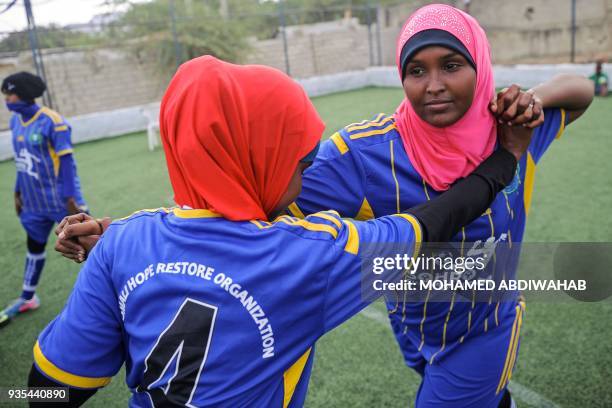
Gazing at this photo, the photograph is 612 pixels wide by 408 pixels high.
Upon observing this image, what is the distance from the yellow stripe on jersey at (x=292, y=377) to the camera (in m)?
1.42

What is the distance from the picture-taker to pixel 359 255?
1353 mm

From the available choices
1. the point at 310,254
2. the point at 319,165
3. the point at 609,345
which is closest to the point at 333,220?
the point at 310,254

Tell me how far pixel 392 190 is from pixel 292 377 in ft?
2.45

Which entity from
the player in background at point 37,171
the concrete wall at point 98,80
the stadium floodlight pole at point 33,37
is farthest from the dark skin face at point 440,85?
the concrete wall at point 98,80

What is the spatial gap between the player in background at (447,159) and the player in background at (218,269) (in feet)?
1.58

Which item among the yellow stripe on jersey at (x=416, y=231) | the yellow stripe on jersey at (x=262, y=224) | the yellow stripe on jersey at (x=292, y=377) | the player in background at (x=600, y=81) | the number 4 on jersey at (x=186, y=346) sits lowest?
the player in background at (x=600, y=81)

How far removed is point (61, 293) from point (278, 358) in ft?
13.9

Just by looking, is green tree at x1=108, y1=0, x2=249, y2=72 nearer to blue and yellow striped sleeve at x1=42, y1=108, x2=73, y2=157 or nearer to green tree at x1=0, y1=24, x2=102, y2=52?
green tree at x1=0, y1=24, x2=102, y2=52

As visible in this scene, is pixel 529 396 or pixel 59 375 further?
pixel 529 396

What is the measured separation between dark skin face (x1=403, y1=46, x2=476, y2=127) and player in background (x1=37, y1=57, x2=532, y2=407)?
582 mm

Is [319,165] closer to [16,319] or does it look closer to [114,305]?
[114,305]

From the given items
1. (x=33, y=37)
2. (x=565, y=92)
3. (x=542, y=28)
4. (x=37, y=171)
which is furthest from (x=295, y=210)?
(x=542, y=28)

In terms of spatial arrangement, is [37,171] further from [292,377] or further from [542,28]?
[542,28]

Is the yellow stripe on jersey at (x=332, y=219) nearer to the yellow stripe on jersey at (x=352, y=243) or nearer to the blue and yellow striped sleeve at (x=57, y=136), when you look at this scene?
the yellow stripe on jersey at (x=352, y=243)
